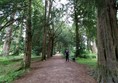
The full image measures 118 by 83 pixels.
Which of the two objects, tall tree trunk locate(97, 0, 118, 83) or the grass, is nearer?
tall tree trunk locate(97, 0, 118, 83)

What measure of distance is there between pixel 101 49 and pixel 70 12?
24314mm

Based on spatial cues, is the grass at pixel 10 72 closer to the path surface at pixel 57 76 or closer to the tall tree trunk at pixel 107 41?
the path surface at pixel 57 76

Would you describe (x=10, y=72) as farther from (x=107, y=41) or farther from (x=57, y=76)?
(x=107, y=41)

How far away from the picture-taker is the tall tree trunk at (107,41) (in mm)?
11062

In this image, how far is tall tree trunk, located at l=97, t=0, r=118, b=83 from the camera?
1106cm

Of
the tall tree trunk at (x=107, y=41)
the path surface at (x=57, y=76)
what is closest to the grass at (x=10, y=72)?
the path surface at (x=57, y=76)

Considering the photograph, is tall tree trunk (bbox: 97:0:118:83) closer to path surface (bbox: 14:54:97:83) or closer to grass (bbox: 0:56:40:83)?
path surface (bbox: 14:54:97:83)

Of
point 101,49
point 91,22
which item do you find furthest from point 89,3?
point 91,22

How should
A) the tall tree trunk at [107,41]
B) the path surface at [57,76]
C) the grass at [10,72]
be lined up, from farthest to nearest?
the grass at [10,72]
the tall tree trunk at [107,41]
the path surface at [57,76]

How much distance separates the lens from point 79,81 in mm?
10625

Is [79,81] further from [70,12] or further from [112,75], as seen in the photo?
[70,12]

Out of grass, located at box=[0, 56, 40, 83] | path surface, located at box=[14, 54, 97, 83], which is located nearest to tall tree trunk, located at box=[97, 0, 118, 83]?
path surface, located at box=[14, 54, 97, 83]

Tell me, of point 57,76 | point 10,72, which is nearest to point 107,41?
point 57,76

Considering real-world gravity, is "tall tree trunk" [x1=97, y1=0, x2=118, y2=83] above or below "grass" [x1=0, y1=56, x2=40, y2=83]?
above
